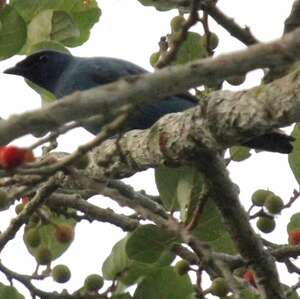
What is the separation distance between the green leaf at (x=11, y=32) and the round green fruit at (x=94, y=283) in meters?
1.20

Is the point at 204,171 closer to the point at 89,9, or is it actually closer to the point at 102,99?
the point at 102,99

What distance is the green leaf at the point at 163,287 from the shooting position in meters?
3.92

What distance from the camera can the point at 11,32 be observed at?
14.8 feet

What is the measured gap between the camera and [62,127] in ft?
7.92

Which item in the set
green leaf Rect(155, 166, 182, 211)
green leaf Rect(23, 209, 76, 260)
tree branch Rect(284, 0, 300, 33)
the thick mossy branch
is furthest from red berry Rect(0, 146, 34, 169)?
green leaf Rect(23, 209, 76, 260)

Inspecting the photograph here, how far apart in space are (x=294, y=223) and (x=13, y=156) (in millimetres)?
2414

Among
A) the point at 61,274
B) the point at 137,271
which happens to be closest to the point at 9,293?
the point at 61,274

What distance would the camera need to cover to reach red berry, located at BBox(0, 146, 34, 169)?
2.58 meters

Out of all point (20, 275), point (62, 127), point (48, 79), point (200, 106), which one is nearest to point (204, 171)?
point (200, 106)

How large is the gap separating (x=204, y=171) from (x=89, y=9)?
76.4 inches

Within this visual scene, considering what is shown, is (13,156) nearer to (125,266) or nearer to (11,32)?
(125,266)

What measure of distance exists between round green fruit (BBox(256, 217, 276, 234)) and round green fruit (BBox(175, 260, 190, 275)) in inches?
17.9

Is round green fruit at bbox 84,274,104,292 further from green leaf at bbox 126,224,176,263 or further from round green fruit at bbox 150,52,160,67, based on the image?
round green fruit at bbox 150,52,160,67

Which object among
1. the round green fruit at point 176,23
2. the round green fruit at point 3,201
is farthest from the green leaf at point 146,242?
the round green fruit at point 176,23
